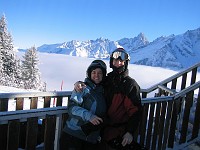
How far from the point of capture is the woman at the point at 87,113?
3.34 metres

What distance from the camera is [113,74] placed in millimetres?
3787

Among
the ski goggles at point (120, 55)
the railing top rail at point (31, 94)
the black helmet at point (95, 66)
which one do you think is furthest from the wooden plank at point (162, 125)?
the black helmet at point (95, 66)

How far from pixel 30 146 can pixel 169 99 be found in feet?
9.45

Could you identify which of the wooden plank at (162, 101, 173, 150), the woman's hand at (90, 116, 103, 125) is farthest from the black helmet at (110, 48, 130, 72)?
the wooden plank at (162, 101, 173, 150)

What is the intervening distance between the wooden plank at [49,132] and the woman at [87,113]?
0.17 metres

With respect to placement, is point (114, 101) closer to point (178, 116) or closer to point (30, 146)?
point (30, 146)

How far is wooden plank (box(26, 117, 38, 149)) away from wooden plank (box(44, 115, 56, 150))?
0.22m

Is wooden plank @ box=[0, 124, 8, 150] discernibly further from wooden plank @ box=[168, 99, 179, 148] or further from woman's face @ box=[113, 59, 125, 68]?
wooden plank @ box=[168, 99, 179, 148]

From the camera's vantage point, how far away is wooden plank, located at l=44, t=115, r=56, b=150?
11.9 feet

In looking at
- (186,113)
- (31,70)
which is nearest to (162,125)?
(186,113)

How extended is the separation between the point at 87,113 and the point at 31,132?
2.30 feet

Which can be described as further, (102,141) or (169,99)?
(169,99)

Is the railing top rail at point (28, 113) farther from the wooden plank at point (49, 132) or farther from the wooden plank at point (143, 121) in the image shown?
the wooden plank at point (143, 121)

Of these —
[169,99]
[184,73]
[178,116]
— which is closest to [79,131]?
[169,99]
